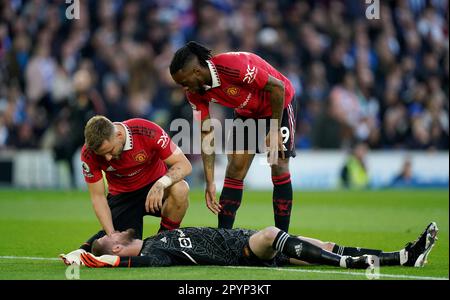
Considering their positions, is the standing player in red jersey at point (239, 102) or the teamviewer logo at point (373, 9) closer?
the standing player in red jersey at point (239, 102)

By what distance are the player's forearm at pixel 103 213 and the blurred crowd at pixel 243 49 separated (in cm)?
1048

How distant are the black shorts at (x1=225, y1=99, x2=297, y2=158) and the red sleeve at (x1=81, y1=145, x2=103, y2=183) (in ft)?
5.22

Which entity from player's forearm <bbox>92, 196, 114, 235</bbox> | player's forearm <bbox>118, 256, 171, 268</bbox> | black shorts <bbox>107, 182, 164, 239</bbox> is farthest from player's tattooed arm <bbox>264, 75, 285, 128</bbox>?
player's forearm <bbox>118, 256, 171, 268</bbox>

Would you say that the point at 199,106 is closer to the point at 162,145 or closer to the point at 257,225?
the point at 162,145

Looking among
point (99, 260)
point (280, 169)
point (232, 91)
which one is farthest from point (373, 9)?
point (99, 260)

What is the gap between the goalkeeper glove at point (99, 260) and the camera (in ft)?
25.8

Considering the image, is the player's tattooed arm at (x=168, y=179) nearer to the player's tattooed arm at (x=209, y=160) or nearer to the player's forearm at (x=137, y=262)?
the player's tattooed arm at (x=209, y=160)

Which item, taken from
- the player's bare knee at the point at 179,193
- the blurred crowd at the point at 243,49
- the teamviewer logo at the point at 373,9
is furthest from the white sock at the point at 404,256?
the teamviewer logo at the point at 373,9

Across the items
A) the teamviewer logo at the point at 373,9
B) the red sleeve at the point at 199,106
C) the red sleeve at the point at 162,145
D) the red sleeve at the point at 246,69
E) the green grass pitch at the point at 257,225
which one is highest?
the teamviewer logo at the point at 373,9

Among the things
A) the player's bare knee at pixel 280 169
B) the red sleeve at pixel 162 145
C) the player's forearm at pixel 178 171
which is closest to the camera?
the player's forearm at pixel 178 171

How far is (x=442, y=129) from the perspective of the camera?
21844mm

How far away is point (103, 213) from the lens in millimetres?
8516

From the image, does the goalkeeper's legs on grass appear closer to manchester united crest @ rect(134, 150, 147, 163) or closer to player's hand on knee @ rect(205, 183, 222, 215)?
player's hand on knee @ rect(205, 183, 222, 215)
